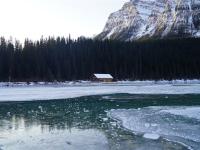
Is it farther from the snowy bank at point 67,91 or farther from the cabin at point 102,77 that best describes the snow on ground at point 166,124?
the cabin at point 102,77

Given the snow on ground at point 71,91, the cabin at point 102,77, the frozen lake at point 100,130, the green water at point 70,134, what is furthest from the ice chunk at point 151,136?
the cabin at point 102,77

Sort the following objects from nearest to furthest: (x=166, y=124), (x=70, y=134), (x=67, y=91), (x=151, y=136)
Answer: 1. (x=151, y=136)
2. (x=70, y=134)
3. (x=166, y=124)
4. (x=67, y=91)

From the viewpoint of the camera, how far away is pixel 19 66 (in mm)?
110062

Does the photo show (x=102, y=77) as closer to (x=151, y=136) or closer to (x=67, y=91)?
(x=67, y=91)

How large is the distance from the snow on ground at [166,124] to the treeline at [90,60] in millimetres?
80057

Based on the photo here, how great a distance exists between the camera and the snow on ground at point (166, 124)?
64.4ft

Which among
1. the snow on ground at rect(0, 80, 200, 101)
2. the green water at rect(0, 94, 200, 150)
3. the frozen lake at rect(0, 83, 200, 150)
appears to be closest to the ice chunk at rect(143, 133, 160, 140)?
the frozen lake at rect(0, 83, 200, 150)

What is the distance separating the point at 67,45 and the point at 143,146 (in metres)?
114

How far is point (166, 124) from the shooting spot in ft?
76.9

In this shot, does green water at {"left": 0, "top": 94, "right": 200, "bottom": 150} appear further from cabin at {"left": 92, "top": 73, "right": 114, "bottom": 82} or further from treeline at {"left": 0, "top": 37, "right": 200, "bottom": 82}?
cabin at {"left": 92, "top": 73, "right": 114, "bottom": 82}

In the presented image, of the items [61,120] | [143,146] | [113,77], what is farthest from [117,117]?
[113,77]

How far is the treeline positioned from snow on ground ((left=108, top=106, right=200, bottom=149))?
8006 centimetres

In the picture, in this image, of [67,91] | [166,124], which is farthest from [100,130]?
[67,91]

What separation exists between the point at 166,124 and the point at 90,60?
103m
